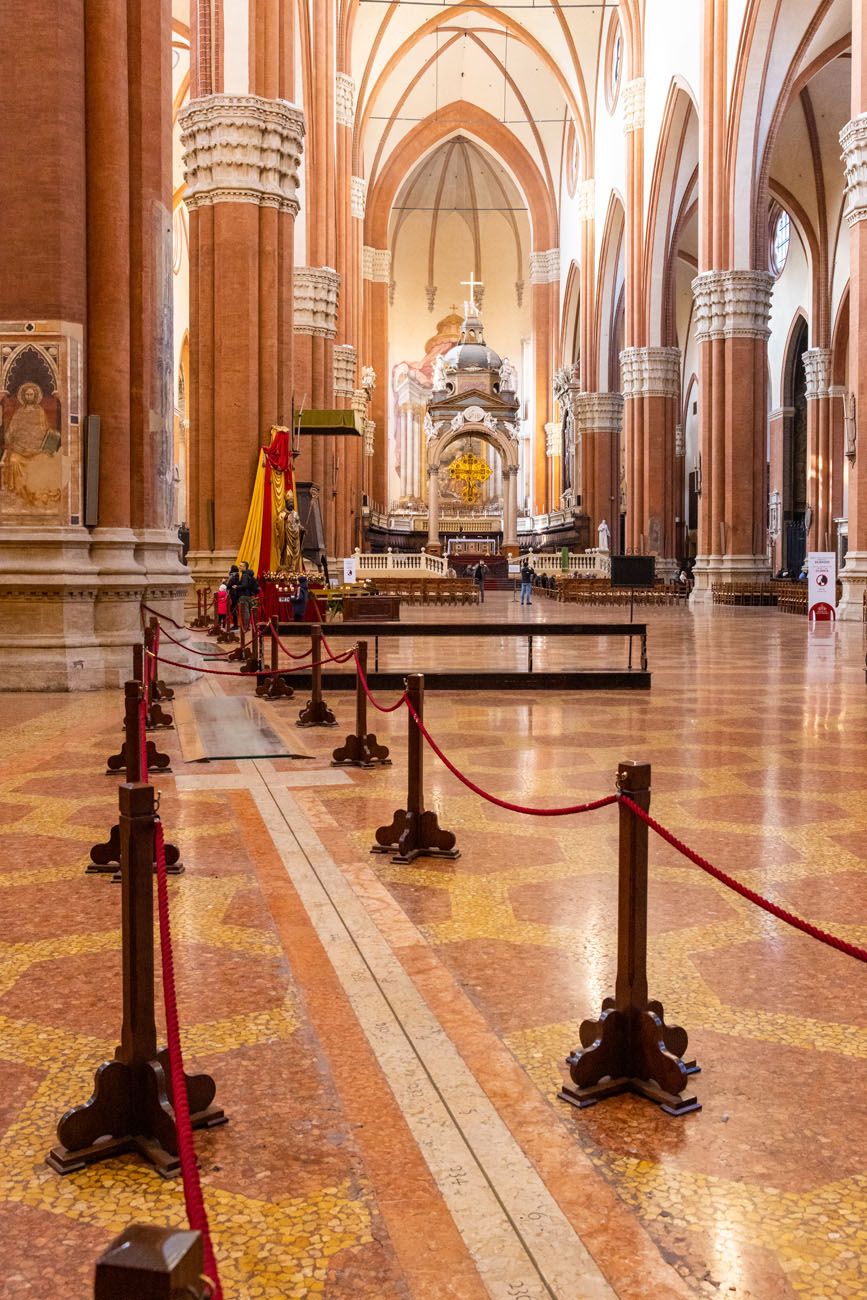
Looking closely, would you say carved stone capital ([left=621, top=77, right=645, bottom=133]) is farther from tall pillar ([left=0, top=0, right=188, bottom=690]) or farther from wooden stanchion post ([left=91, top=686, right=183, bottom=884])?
wooden stanchion post ([left=91, top=686, right=183, bottom=884])

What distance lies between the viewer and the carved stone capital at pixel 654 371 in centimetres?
3666

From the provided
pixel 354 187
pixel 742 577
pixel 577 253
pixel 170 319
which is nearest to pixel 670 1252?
pixel 170 319

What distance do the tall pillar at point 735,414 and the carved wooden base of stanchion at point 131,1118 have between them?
27962mm

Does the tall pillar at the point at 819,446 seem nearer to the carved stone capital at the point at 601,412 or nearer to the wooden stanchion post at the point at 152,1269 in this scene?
the carved stone capital at the point at 601,412

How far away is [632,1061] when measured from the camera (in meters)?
2.92

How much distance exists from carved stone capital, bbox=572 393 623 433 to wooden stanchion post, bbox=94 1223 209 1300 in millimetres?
46644

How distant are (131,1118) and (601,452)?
4552 cm

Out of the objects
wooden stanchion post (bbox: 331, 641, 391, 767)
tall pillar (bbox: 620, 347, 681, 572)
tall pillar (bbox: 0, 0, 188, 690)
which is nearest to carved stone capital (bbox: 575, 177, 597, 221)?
tall pillar (bbox: 620, 347, 681, 572)

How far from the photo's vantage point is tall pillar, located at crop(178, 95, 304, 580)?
1877 cm

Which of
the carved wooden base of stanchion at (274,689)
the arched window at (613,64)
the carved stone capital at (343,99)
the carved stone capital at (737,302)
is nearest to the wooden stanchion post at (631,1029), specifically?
the carved wooden base of stanchion at (274,689)

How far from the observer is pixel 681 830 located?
17.4 ft

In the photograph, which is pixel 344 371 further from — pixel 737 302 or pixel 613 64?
pixel 613 64

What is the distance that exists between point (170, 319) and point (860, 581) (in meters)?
13.3

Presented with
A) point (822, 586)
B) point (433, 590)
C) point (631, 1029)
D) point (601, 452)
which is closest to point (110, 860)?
point (631, 1029)
